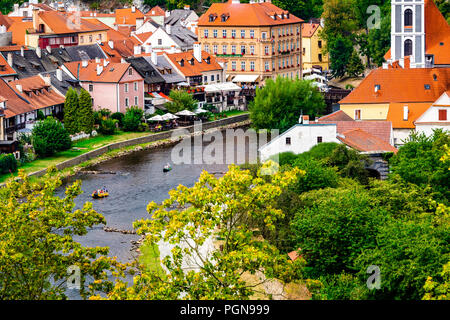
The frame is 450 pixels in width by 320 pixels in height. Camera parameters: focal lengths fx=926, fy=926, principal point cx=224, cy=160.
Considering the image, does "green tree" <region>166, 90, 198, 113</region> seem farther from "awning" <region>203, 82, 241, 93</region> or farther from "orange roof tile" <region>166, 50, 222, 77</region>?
"orange roof tile" <region>166, 50, 222, 77</region>

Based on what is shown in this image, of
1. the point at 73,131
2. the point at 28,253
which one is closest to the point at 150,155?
the point at 73,131

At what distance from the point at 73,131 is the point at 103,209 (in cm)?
Result: 1638

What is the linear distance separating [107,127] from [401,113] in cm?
1921

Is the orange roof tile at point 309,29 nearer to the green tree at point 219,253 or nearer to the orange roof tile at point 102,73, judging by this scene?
the orange roof tile at point 102,73

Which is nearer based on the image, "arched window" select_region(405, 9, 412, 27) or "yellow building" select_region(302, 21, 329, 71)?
"arched window" select_region(405, 9, 412, 27)

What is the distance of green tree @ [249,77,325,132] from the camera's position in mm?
58641

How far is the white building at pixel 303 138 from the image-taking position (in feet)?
142

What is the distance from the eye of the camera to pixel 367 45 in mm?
84188

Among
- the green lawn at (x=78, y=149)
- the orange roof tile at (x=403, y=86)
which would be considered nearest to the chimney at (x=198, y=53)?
the green lawn at (x=78, y=149)

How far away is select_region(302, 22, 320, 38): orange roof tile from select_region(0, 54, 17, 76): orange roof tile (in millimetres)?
36521

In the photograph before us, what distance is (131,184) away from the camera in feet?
159

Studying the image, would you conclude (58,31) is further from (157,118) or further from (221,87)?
(157,118)

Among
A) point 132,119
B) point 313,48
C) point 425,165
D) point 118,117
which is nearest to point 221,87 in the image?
point 118,117

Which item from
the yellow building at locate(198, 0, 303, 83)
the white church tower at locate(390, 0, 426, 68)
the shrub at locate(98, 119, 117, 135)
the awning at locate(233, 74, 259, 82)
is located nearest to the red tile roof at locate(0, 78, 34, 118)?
the shrub at locate(98, 119, 117, 135)
